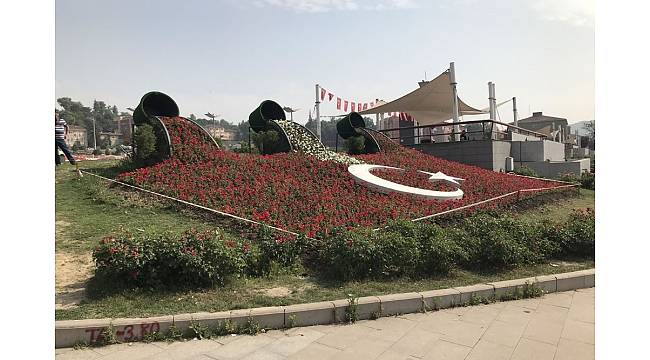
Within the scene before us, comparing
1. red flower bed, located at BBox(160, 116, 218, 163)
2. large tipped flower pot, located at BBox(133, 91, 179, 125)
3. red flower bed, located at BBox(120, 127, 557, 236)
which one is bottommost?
red flower bed, located at BBox(120, 127, 557, 236)

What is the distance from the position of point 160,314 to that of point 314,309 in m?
1.26

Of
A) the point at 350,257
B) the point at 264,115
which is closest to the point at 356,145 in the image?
Answer: the point at 264,115

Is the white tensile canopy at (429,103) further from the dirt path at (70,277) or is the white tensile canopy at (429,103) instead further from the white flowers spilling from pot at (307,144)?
the dirt path at (70,277)

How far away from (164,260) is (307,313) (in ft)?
4.76

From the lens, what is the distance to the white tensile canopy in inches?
916

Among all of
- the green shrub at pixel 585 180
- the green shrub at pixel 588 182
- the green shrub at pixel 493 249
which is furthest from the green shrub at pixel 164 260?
the green shrub at pixel 588 182

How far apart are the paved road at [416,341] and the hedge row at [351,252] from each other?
87cm

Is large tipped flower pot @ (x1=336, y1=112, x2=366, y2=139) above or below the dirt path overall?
above

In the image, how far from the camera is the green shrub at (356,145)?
44.5 ft

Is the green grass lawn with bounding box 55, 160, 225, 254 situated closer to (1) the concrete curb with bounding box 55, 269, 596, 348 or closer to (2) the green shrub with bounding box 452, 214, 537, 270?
(1) the concrete curb with bounding box 55, 269, 596, 348

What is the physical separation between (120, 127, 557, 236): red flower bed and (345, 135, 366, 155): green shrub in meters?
3.04

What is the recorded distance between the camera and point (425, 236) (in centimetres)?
498

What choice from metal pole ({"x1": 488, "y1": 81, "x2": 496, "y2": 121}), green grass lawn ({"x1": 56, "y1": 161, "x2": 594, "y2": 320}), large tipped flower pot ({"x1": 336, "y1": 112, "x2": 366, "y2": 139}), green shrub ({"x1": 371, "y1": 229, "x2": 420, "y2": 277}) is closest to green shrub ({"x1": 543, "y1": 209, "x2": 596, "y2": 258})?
green grass lawn ({"x1": 56, "y1": 161, "x2": 594, "y2": 320})

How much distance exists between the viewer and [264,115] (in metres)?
12.1
